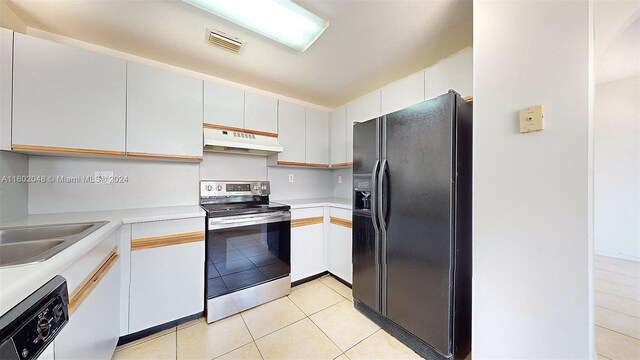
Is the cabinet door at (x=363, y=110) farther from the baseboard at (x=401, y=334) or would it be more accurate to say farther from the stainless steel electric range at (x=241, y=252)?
the baseboard at (x=401, y=334)

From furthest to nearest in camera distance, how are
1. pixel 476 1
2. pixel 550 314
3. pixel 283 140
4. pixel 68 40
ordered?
pixel 283 140 → pixel 68 40 → pixel 476 1 → pixel 550 314

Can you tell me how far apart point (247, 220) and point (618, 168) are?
4.97 m

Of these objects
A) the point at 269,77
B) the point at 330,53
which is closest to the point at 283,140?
the point at 269,77

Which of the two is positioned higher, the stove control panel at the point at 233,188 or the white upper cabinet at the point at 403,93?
the white upper cabinet at the point at 403,93

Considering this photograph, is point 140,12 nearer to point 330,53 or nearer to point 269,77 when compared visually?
point 269,77

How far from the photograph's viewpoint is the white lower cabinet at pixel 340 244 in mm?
2227

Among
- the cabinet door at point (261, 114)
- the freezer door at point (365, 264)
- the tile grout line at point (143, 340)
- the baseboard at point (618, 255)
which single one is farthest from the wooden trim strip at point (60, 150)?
the baseboard at point (618, 255)

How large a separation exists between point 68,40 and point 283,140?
1877 millimetres

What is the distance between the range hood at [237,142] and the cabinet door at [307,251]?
93 cm

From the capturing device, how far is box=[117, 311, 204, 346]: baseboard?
4.89 ft

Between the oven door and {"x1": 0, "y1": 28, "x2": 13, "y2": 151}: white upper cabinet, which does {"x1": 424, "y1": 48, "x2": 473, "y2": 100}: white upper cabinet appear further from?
{"x1": 0, "y1": 28, "x2": 13, "y2": 151}: white upper cabinet

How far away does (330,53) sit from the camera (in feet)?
6.05

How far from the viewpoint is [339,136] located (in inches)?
111

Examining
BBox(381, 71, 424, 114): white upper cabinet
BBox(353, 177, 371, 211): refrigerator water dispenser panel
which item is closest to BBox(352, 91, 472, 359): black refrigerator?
BBox(353, 177, 371, 211): refrigerator water dispenser panel
